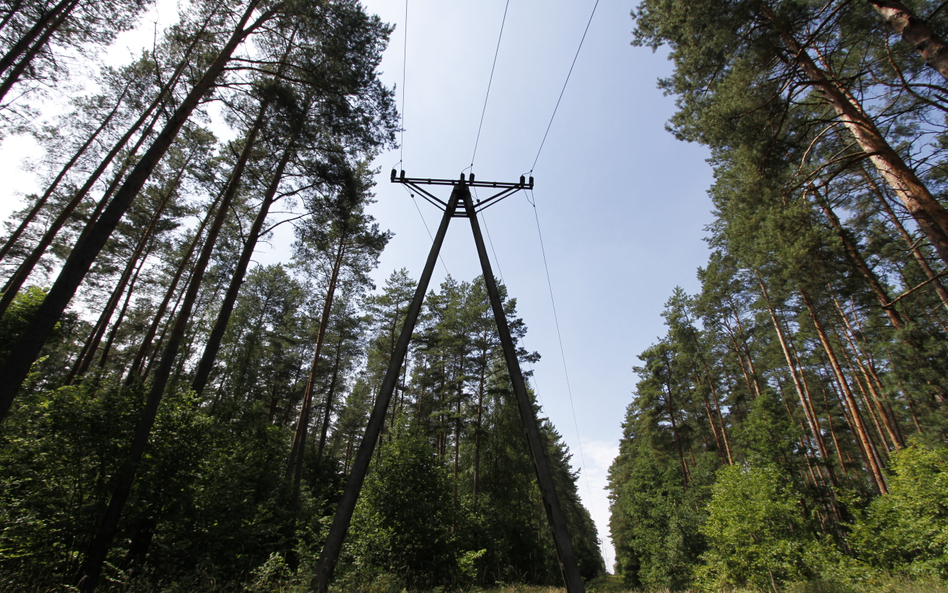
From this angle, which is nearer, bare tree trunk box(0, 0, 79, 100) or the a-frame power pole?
the a-frame power pole

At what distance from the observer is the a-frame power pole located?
4770 millimetres

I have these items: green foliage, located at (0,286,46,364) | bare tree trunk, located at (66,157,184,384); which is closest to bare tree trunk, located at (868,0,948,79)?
bare tree trunk, located at (66,157,184,384)

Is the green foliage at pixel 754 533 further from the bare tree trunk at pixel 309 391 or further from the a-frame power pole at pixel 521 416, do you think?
the bare tree trunk at pixel 309 391

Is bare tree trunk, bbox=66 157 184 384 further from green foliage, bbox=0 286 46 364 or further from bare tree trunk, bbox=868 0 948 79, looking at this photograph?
bare tree trunk, bbox=868 0 948 79

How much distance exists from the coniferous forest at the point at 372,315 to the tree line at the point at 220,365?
7 centimetres

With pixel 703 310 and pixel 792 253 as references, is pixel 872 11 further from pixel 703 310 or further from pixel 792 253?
pixel 703 310

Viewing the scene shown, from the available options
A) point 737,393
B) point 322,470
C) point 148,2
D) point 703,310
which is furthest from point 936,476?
point 322,470

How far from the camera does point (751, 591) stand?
9523 millimetres

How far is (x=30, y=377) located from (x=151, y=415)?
381 centimetres

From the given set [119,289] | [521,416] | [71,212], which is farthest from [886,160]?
[119,289]

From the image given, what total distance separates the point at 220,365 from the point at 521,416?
20.5 meters

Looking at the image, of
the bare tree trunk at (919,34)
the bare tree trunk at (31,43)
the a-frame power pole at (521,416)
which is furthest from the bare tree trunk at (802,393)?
the bare tree trunk at (31,43)

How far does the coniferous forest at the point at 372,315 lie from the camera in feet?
19.5

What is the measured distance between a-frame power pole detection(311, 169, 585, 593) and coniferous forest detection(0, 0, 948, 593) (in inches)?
34.7
